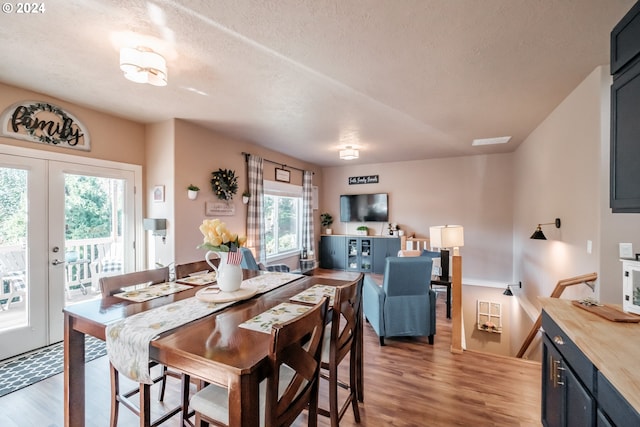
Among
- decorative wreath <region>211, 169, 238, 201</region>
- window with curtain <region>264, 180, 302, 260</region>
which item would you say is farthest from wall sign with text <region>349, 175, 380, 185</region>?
decorative wreath <region>211, 169, 238, 201</region>

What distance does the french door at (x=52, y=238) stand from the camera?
2762 mm

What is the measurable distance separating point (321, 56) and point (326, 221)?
539 cm

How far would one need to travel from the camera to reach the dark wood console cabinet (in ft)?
4.56

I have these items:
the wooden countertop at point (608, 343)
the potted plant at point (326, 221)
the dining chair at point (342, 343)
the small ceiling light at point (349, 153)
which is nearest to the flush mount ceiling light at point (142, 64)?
the dining chair at point (342, 343)

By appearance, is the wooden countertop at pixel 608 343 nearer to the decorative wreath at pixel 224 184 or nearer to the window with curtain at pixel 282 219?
the decorative wreath at pixel 224 184

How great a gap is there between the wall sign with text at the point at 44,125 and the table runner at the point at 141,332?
2.79m

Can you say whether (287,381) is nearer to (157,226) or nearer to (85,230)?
(157,226)

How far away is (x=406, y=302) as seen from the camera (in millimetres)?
3086

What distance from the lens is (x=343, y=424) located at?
1.89 m

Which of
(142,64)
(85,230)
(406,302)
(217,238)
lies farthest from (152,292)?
(406,302)

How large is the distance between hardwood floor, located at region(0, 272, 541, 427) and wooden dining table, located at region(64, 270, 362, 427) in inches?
27.5

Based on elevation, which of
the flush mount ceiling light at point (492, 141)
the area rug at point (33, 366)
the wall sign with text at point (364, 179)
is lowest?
the area rug at point (33, 366)

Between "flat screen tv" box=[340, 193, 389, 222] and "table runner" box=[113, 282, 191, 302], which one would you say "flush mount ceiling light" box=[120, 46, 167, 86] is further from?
"flat screen tv" box=[340, 193, 389, 222]

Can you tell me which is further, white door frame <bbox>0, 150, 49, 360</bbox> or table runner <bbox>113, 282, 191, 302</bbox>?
white door frame <bbox>0, 150, 49, 360</bbox>
